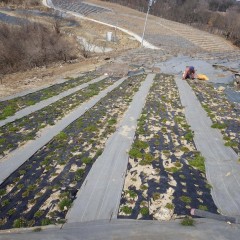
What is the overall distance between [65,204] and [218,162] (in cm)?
461

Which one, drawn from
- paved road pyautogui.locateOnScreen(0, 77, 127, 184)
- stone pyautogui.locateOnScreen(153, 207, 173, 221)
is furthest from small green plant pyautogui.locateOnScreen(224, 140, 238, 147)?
paved road pyautogui.locateOnScreen(0, 77, 127, 184)

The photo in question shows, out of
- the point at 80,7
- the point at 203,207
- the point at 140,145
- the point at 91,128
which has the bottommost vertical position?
the point at 80,7

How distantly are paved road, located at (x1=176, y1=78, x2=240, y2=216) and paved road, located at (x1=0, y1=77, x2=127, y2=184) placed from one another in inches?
186

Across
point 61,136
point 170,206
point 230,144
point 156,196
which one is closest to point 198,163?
point 230,144

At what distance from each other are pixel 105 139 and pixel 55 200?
11.5 feet

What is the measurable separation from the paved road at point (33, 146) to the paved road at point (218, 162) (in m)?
4.73

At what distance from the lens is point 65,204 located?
6.88 metres

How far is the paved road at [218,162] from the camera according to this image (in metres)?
7.06

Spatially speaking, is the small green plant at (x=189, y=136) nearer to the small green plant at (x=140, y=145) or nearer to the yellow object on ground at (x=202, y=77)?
the small green plant at (x=140, y=145)

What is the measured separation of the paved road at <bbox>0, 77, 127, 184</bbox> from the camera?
842 cm

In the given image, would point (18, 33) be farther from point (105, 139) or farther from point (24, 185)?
point (24, 185)

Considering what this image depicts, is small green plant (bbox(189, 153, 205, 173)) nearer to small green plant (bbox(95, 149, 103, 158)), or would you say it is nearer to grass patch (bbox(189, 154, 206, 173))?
grass patch (bbox(189, 154, 206, 173))

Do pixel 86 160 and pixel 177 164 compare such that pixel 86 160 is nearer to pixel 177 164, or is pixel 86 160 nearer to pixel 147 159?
pixel 147 159

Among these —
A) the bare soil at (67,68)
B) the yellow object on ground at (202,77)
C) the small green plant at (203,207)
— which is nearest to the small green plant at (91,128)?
the small green plant at (203,207)
